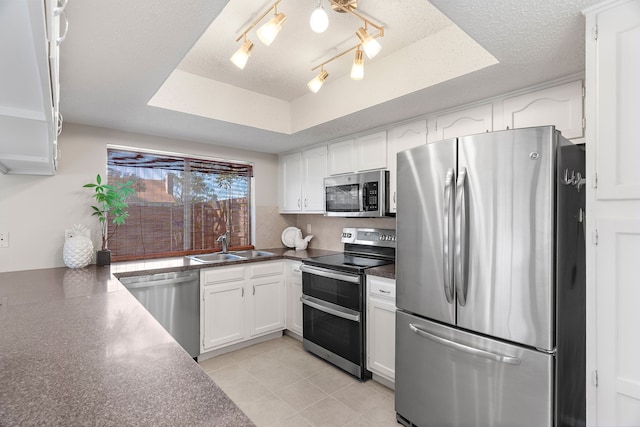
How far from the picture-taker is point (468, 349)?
169 cm

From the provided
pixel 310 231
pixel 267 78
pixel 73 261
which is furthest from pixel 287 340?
pixel 267 78

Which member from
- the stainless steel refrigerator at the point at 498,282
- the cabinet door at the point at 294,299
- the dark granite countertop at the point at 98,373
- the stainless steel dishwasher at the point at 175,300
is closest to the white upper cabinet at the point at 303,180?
the cabinet door at the point at 294,299

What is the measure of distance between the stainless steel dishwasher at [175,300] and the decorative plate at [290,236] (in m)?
1.33

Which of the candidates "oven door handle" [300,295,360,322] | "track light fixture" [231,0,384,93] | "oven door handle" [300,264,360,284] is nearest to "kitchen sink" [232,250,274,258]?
"oven door handle" [300,264,360,284]

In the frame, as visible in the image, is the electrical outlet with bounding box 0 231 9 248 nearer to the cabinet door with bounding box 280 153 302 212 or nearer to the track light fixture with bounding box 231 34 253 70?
the track light fixture with bounding box 231 34 253 70

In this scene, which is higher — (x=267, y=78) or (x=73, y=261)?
(x=267, y=78)

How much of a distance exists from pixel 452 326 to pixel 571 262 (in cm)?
66

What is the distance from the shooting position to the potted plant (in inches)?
106

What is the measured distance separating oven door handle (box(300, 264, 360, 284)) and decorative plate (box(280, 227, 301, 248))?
0.88 metres

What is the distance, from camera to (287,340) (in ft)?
11.1

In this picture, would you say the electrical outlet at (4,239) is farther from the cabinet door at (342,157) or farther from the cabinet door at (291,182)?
the cabinet door at (342,157)

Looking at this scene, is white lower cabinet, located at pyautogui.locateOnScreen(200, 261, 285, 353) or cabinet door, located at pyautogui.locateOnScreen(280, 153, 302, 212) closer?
white lower cabinet, located at pyautogui.locateOnScreen(200, 261, 285, 353)

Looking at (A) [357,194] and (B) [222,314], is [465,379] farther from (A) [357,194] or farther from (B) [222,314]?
(B) [222,314]
